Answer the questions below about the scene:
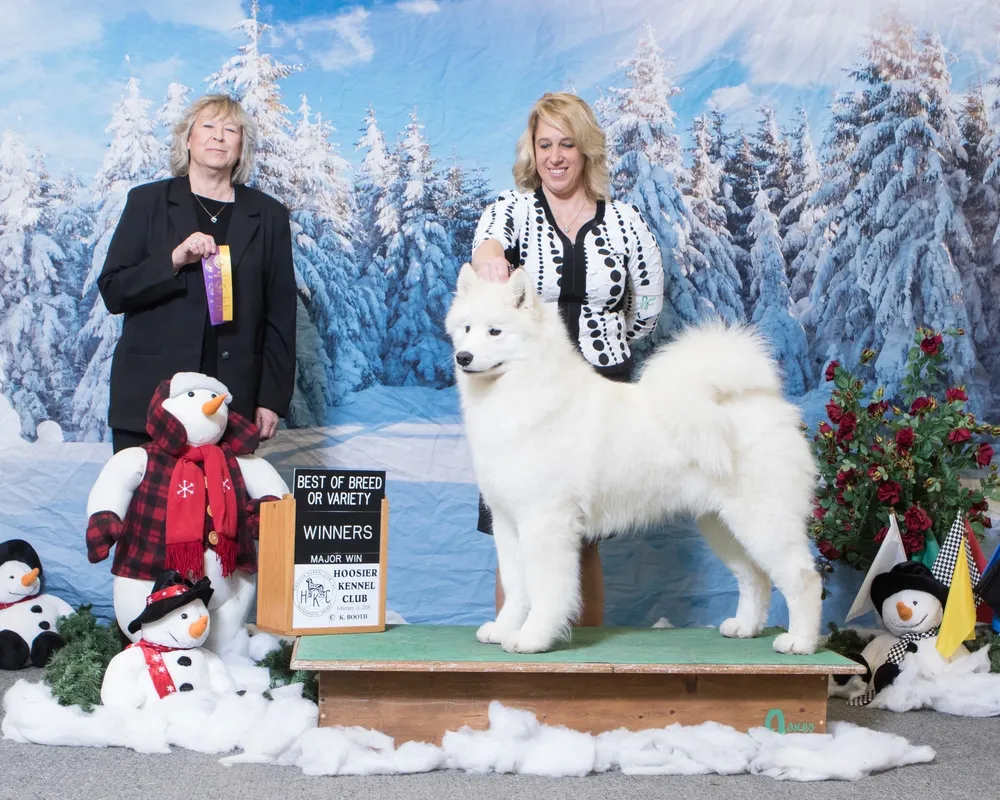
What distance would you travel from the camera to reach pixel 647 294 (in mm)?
3424

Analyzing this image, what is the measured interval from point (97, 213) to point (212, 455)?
4.80ft

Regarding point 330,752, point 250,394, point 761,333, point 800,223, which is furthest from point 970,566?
point 250,394

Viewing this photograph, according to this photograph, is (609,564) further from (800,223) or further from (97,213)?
(97,213)

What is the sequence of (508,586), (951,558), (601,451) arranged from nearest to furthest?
(601,451) < (508,586) < (951,558)

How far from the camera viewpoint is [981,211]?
14.5ft

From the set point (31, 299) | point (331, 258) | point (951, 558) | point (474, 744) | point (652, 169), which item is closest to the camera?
point (474, 744)

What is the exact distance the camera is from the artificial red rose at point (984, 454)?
3.75 meters

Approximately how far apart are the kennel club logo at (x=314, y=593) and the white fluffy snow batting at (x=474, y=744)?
30cm

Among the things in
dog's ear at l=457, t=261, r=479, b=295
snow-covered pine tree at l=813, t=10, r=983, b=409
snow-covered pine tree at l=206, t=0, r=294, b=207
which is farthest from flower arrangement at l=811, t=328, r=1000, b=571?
snow-covered pine tree at l=206, t=0, r=294, b=207

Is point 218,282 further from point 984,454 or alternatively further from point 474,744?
point 984,454

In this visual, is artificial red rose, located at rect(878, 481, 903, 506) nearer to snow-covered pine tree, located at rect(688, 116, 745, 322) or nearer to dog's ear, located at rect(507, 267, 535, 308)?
snow-covered pine tree, located at rect(688, 116, 745, 322)

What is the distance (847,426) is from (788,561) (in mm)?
1211

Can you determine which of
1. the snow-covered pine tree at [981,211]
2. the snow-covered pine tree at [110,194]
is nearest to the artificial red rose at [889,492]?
the snow-covered pine tree at [981,211]

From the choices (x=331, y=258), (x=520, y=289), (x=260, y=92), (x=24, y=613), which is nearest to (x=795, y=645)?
(x=520, y=289)
